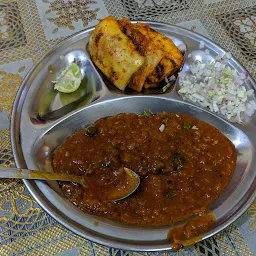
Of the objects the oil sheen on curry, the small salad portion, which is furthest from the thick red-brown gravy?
the small salad portion

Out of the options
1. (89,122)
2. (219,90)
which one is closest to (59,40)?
(89,122)

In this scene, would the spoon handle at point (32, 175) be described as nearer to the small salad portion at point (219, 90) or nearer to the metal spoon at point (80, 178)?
the metal spoon at point (80, 178)

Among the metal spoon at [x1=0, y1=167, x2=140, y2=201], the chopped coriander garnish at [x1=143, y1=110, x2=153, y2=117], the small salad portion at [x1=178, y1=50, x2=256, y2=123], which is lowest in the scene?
the metal spoon at [x1=0, y1=167, x2=140, y2=201]

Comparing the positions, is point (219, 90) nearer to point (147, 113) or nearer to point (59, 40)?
point (147, 113)

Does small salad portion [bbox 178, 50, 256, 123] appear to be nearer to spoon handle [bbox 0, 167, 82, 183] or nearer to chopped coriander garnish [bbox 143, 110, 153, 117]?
chopped coriander garnish [bbox 143, 110, 153, 117]

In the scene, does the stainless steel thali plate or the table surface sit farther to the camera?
the table surface

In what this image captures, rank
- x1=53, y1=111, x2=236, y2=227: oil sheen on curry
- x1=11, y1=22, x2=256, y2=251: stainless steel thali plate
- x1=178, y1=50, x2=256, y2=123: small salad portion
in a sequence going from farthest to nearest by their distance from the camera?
x1=178, y1=50, x2=256, y2=123: small salad portion
x1=53, y1=111, x2=236, y2=227: oil sheen on curry
x1=11, y1=22, x2=256, y2=251: stainless steel thali plate

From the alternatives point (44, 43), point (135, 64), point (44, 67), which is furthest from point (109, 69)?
point (44, 43)
